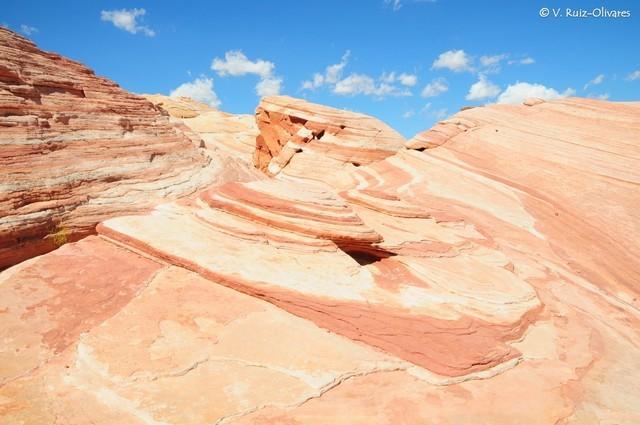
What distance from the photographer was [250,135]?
31828 millimetres

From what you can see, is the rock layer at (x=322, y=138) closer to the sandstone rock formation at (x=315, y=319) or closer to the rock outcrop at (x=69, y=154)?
the sandstone rock formation at (x=315, y=319)

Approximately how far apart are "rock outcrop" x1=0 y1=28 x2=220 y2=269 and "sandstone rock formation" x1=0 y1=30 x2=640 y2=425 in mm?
518

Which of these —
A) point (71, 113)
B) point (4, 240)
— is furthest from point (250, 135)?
point (4, 240)

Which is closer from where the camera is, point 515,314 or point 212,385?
point 212,385

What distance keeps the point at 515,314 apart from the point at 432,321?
190cm

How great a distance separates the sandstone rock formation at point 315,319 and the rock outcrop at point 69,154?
0.52 m

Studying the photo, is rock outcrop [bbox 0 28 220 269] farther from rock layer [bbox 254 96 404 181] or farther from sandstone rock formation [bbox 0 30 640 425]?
rock layer [bbox 254 96 404 181]

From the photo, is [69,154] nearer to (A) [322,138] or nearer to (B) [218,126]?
(A) [322,138]

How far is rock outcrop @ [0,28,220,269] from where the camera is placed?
7484 millimetres

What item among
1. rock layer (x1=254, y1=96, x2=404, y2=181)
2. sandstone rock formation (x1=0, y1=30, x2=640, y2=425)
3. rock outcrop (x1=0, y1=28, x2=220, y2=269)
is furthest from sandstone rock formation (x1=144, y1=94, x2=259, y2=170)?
sandstone rock formation (x1=0, y1=30, x2=640, y2=425)

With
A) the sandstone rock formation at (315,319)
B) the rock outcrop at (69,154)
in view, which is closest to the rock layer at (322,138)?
the sandstone rock formation at (315,319)

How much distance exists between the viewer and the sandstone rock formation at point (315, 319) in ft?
15.9

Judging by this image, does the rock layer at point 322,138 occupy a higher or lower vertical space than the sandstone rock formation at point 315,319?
higher

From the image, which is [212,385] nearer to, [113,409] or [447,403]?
[113,409]
